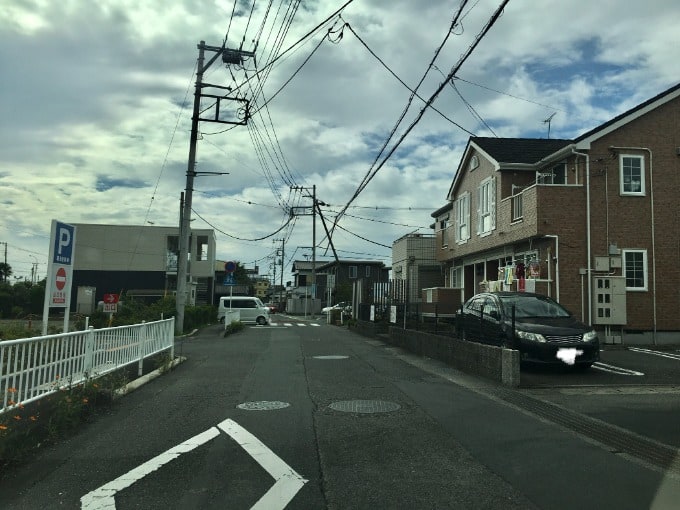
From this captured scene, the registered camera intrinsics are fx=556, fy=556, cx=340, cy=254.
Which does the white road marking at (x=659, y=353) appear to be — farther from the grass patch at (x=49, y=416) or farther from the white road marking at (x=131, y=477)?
the grass patch at (x=49, y=416)

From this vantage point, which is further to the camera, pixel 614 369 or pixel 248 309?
pixel 248 309

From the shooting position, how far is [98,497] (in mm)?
4312

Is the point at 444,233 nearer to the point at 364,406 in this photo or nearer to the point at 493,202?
the point at 493,202

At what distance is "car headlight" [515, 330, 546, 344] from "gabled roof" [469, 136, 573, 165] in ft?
33.1

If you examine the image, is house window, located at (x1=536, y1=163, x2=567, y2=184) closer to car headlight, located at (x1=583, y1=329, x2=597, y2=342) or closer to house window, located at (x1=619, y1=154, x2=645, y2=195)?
house window, located at (x1=619, y1=154, x2=645, y2=195)

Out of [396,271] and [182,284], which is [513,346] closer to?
[182,284]

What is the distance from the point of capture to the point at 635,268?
1684 centimetres

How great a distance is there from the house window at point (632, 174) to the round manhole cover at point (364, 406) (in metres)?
12.7

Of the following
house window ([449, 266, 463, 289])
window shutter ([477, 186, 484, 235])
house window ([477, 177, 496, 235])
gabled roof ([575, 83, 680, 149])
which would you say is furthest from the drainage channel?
house window ([449, 266, 463, 289])

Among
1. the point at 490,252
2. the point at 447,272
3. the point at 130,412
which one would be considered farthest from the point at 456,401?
the point at 447,272

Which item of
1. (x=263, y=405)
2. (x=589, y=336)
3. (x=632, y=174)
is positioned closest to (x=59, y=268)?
(x=263, y=405)

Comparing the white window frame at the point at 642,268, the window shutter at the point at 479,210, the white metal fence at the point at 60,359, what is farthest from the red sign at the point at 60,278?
the window shutter at the point at 479,210

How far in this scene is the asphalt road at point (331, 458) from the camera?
169 inches

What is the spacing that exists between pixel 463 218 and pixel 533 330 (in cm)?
1351
